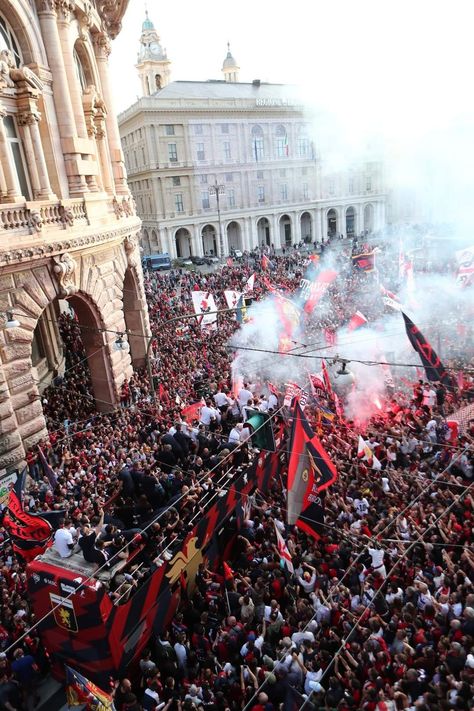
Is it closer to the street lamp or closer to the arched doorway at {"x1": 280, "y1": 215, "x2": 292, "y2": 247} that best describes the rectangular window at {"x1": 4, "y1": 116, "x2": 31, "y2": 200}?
the street lamp

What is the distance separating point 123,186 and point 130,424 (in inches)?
383

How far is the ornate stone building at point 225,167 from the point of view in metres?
55.1

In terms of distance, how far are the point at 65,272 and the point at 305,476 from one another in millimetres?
8439

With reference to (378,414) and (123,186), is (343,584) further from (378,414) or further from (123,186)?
(123,186)

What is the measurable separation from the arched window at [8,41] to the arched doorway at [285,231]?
171ft

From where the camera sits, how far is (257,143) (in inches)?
Result: 2386

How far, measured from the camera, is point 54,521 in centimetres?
Result: 961

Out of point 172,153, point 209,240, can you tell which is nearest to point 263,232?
point 209,240

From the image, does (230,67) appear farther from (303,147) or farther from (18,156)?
Result: (18,156)

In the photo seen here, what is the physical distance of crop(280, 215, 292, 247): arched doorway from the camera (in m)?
65.6

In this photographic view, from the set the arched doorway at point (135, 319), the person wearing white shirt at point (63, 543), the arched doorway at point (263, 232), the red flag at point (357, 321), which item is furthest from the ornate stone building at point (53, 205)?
the arched doorway at point (263, 232)

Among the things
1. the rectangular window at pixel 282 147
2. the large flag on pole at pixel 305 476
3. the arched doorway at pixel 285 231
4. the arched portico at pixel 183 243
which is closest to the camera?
A: the large flag on pole at pixel 305 476

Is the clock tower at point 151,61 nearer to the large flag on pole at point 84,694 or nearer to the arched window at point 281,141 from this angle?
the arched window at point 281,141

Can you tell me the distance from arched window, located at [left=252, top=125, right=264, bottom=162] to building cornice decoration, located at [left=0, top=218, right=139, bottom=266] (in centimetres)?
4714
